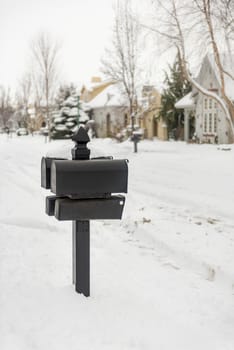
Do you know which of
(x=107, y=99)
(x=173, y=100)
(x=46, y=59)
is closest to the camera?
(x=173, y=100)

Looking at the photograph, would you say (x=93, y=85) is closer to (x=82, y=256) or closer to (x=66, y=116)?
(x=66, y=116)

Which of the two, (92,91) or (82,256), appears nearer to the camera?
(82,256)

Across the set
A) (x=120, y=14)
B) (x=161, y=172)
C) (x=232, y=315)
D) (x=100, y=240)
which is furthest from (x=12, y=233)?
(x=120, y=14)

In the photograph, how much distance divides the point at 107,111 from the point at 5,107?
2182cm

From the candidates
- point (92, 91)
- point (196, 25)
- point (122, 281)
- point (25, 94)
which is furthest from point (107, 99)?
point (122, 281)

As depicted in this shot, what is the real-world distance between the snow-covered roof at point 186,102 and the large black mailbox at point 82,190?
79.9 feet

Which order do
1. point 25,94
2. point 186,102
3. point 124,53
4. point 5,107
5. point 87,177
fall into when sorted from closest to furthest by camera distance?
point 87,177 → point 124,53 → point 186,102 → point 25,94 → point 5,107

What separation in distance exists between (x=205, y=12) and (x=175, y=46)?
196 cm

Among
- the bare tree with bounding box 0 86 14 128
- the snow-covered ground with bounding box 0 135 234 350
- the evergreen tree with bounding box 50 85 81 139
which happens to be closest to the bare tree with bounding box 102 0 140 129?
the evergreen tree with bounding box 50 85 81 139

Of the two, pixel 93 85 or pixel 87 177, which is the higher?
pixel 93 85

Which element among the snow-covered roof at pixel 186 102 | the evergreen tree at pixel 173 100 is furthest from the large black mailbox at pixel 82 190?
the evergreen tree at pixel 173 100

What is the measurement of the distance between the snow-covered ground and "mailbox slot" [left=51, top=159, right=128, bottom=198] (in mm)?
336

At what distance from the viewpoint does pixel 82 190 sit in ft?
9.52

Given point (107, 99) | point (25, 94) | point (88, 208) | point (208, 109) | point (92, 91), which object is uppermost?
point (92, 91)
